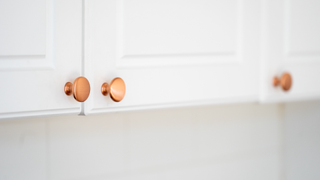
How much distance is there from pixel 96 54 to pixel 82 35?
0.04m

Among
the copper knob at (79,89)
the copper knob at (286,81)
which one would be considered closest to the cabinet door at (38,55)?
the copper knob at (79,89)

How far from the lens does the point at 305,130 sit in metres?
1.19

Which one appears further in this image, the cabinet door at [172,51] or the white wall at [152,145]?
the white wall at [152,145]

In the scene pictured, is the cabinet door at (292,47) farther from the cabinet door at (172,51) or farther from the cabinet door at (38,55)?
the cabinet door at (38,55)

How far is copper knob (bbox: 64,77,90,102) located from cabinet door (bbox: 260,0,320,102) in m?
0.40

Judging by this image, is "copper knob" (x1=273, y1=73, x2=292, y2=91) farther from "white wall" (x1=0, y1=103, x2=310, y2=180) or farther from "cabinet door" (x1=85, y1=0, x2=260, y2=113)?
"white wall" (x1=0, y1=103, x2=310, y2=180)

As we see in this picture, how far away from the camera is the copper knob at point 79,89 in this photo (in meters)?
0.52

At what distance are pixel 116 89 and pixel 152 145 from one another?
47 centimetres

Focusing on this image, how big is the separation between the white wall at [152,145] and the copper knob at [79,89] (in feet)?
1.12

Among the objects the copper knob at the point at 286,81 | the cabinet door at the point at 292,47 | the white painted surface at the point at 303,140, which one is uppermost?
the cabinet door at the point at 292,47

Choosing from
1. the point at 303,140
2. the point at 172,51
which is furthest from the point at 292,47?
the point at 303,140

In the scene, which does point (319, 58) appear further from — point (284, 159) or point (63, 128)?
point (63, 128)

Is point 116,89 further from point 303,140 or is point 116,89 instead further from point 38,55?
point 303,140

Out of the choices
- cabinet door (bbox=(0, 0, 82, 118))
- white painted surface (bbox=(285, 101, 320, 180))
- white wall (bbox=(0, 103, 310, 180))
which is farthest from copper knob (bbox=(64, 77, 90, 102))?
white painted surface (bbox=(285, 101, 320, 180))
